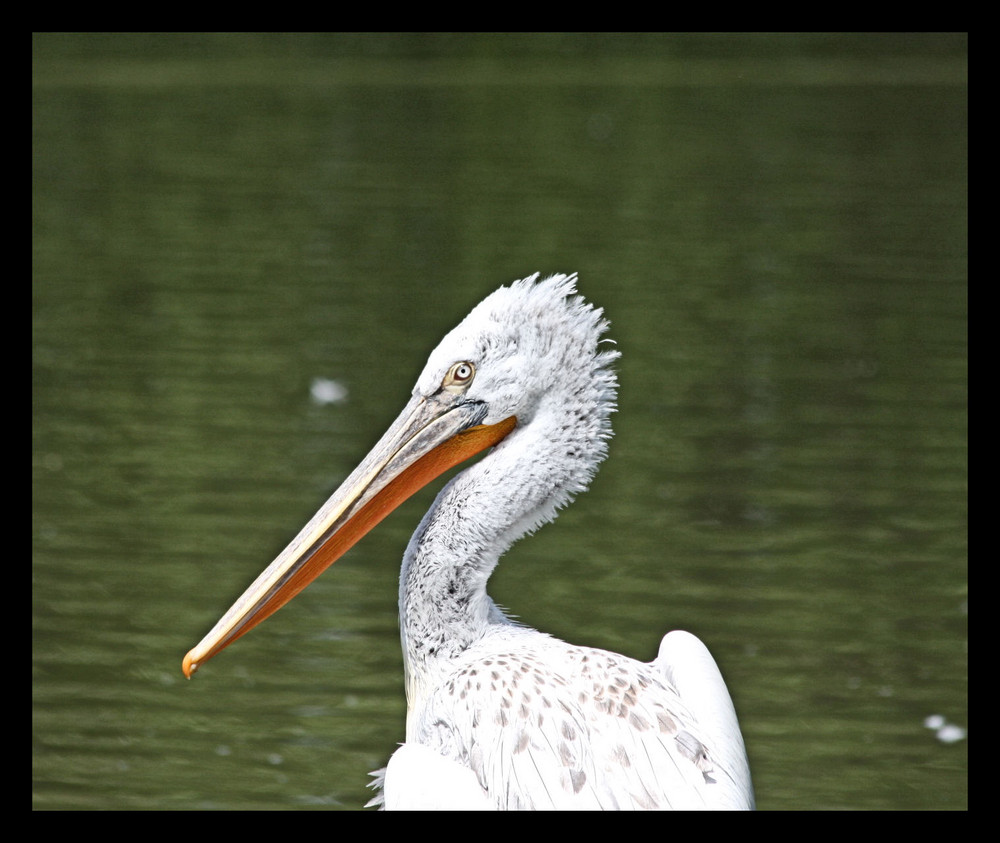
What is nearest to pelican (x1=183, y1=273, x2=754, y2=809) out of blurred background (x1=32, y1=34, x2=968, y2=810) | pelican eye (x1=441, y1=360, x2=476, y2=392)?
pelican eye (x1=441, y1=360, x2=476, y2=392)

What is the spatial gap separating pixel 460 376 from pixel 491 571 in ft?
1.60

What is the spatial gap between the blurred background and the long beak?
2.03 metres

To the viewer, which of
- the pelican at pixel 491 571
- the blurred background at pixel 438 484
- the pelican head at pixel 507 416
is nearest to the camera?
the pelican at pixel 491 571

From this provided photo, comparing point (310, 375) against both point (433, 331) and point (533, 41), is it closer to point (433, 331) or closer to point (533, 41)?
point (433, 331)

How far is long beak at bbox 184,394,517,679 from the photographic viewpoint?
13.0 feet

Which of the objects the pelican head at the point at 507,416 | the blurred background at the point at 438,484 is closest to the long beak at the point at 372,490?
the pelican head at the point at 507,416

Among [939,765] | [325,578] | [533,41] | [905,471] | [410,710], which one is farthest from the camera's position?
[533,41]

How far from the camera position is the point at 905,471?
29.8 feet

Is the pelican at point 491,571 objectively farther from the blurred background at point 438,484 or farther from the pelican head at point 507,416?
the blurred background at point 438,484

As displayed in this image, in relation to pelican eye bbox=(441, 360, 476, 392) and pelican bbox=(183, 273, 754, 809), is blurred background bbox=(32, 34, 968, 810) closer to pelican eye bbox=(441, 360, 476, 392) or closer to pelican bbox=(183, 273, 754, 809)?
pelican bbox=(183, 273, 754, 809)

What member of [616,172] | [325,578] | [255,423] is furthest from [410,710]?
[616,172]

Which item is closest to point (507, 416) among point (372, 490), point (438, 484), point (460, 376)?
point (460, 376)

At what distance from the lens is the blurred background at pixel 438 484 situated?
647 centimetres

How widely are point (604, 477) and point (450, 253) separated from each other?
6.22 metres
